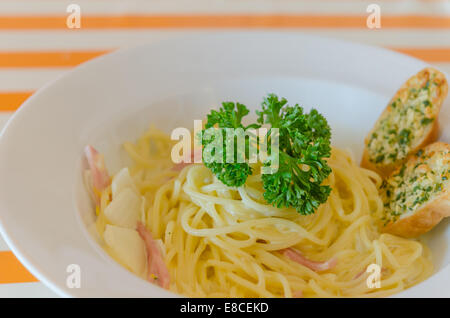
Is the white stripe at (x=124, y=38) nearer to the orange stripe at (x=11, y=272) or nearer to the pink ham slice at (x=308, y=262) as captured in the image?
the orange stripe at (x=11, y=272)

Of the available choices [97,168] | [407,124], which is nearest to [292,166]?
[407,124]

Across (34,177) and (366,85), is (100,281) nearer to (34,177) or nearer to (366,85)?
(34,177)

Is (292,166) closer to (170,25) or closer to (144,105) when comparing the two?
(144,105)

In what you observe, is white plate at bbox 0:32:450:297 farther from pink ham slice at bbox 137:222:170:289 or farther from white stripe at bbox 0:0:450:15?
white stripe at bbox 0:0:450:15

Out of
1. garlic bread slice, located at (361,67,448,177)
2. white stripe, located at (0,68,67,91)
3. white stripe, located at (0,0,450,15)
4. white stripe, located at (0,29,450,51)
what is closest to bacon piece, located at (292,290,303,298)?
garlic bread slice, located at (361,67,448,177)

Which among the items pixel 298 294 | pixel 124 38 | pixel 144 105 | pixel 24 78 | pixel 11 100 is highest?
pixel 124 38
